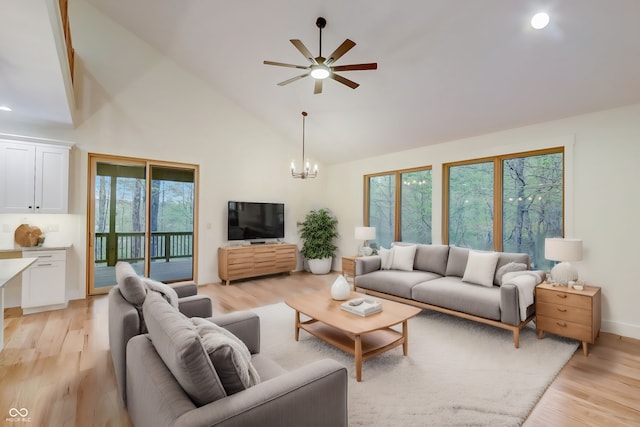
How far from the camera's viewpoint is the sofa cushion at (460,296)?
10.7 feet

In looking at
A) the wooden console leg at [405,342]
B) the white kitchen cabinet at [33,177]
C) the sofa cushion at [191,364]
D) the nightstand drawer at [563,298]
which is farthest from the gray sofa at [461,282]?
the white kitchen cabinet at [33,177]

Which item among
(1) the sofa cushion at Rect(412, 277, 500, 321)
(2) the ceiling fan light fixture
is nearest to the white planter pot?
(1) the sofa cushion at Rect(412, 277, 500, 321)

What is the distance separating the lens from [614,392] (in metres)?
2.29

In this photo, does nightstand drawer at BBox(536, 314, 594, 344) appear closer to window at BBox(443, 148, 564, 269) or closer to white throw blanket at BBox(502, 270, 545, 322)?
white throw blanket at BBox(502, 270, 545, 322)

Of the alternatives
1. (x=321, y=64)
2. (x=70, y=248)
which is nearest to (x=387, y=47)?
(x=321, y=64)

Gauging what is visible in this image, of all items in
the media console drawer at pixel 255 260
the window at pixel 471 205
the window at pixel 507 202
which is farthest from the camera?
the media console drawer at pixel 255 260

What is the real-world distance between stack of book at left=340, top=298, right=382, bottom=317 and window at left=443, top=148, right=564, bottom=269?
2.57 meters

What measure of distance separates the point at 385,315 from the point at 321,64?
98.2 inches

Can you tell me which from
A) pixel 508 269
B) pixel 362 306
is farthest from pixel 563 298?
pixel 362 306

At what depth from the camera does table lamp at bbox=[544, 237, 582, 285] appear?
3158 millimetres

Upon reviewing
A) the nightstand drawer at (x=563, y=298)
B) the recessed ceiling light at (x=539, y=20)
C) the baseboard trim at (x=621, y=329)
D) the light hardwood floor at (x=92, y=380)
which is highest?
the recessed ceiling light at (x=539, y=20)

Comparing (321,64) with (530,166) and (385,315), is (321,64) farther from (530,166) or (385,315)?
(530,166)

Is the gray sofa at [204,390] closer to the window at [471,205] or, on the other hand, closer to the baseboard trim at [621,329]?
the baseboard trim at [621,329]

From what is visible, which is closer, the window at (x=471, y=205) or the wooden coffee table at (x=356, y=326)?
the wooden coffee table at (x=356, y=326)
